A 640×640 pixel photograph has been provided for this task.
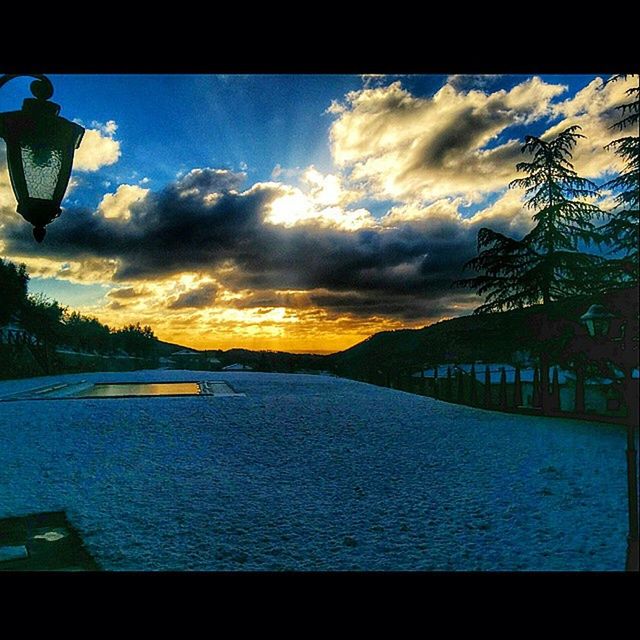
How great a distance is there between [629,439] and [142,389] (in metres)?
7.30

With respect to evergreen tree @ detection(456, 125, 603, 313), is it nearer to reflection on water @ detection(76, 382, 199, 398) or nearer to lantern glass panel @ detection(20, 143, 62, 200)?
lantern glass panel @ detection(20, 143, 62, 200)

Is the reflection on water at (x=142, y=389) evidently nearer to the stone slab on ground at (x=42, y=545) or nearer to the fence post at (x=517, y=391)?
the stone slab on ground at (x=42, y=545)

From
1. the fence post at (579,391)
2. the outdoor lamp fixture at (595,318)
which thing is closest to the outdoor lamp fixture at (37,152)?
the outdoor lamp fixture at (595,318)

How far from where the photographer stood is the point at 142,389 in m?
8.05

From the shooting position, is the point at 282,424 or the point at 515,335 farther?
the point at 282,424

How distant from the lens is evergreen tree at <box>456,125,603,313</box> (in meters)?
4.02

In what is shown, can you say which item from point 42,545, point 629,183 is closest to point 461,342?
point 629,183

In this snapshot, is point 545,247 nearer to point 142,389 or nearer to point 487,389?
point 487,389

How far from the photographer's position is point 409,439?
4551 millimetres

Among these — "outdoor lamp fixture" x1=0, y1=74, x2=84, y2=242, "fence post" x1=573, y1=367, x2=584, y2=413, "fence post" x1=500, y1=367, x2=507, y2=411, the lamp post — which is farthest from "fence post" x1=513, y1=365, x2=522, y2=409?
"outdoor lamp fixture" x1=0, y1=74, x2=84, y2=242

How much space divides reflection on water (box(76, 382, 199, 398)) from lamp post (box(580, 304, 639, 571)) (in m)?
6.04
